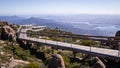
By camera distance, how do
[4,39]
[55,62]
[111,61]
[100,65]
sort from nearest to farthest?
1. [100,65]
2. [55,62]
3. [111,61]
4. [4,39]

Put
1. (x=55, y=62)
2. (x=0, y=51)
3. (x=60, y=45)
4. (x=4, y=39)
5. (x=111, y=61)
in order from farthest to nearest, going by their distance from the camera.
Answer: (x=4, y=39) → (x=60, y=45) → (x=0, y=51) → (x=111, y=61) → (x=55, y=62)

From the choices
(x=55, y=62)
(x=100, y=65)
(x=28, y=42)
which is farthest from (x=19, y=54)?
(x=100, y=65)

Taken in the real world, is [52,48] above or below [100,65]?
below

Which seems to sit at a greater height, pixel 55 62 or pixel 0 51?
pixel 55 62

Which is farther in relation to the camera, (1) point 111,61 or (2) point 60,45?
(2) point 60,45

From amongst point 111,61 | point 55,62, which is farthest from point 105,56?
point 55,62

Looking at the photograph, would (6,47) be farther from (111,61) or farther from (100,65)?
(100,65)

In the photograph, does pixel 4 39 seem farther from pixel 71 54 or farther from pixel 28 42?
pixel 71 54

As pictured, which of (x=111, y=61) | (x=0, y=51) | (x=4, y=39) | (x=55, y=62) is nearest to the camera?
(x=55, y=62)

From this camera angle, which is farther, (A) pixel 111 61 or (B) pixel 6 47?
(B) pixel 6 47
